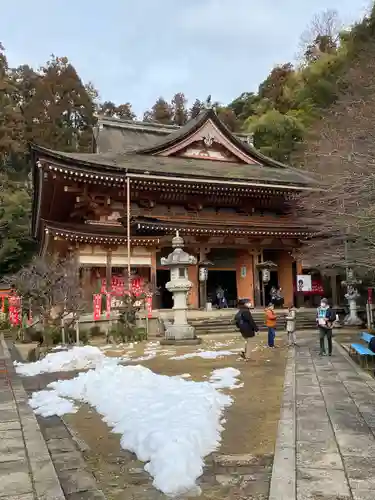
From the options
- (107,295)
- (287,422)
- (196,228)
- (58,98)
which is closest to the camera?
(287,422)

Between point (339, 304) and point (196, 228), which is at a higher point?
point (196, 228)

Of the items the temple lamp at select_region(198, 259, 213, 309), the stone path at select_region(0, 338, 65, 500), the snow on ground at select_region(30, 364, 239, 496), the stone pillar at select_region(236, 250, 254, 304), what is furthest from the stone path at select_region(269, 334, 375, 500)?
the stone pillar at select_region(236, 250, 254, 304)

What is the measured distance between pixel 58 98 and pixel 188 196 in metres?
38.3

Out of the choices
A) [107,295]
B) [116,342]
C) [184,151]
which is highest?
[184,151]

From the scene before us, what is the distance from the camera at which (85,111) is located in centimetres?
5631

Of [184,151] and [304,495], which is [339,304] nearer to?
[184,151]

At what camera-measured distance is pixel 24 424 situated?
512 centimetres

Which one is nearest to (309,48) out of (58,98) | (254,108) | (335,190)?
(254,108)

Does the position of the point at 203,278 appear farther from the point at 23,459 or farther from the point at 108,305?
the point at 23,459

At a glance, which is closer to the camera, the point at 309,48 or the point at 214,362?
the point at 214,362

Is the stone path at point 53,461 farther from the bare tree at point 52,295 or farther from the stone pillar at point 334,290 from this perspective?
the stone pillar at point 334,290

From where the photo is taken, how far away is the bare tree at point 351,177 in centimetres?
994

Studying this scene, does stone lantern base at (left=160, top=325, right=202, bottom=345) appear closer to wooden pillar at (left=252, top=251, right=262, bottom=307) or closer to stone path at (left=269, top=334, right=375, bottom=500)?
stone path at (left=269, top=334, right=375, bottom=500)

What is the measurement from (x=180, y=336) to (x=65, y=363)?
16.6ft
